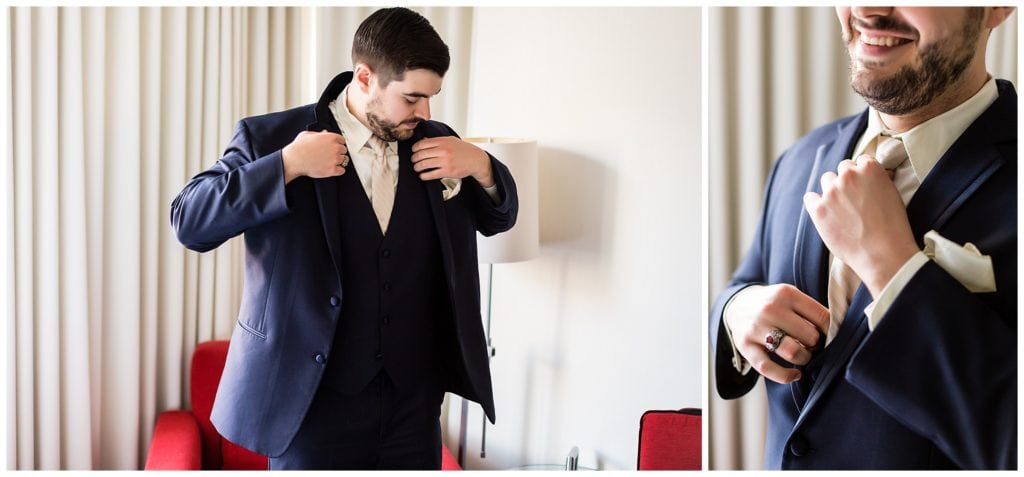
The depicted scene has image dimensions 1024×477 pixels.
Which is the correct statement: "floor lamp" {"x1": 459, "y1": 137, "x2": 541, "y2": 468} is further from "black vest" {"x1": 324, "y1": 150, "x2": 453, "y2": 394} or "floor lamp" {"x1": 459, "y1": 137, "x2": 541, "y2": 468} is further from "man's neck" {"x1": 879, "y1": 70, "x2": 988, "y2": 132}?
"man's neck" {"x1": 879, "y1": 70, "x2": 988, "y2": 132}

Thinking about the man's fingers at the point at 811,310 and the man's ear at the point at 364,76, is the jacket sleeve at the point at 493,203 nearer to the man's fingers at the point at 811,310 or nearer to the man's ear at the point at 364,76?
the man's ear at the point at 364,76

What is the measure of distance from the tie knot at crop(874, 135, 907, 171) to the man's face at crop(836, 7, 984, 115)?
0.04 meters

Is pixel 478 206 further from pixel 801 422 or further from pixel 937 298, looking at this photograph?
pixel 937 298

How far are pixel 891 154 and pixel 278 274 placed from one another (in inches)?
38.9

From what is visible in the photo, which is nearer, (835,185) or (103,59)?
(835,185)

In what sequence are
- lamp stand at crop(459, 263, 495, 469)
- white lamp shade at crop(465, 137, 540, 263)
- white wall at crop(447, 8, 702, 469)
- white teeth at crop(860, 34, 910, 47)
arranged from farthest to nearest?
lamp stand at crop(459, 263, 495, 469) → white lamp shade at crop(465, 137, 540, 263) → white wall at crop(447, 8, 702, 469) → white teeth at crop(860, 34, 910, 47)

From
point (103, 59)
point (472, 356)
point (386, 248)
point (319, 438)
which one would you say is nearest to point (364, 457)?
point (319, 438)

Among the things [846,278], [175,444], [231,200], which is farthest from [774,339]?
[175,444]

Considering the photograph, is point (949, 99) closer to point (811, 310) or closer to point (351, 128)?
point (811, 310)

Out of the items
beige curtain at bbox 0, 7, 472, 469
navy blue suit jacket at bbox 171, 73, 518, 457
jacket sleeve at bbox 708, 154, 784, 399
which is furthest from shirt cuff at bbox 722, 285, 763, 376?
beige curtain at bbox 0, 7, 472, 469

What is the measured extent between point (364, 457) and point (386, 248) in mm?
385

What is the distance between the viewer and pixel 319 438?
1.56 metres

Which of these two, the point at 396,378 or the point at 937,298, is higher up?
the point at 937,298

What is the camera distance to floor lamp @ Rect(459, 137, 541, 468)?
2422 millimetres
